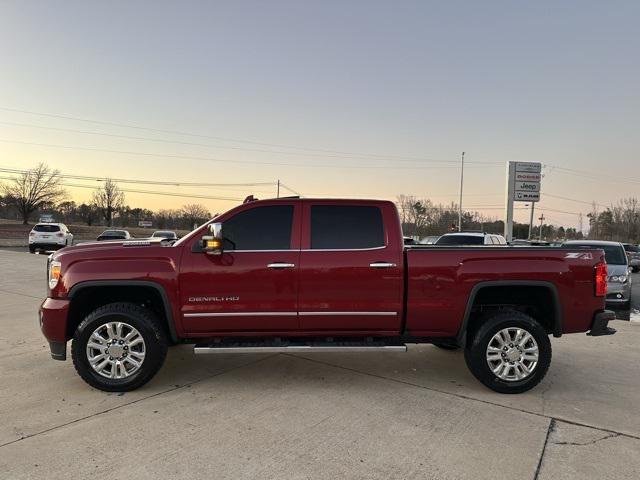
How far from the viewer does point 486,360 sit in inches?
186

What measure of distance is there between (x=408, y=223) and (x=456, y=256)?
237 feet

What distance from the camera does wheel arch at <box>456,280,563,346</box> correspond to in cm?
475

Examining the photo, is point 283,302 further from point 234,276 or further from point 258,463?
point 258,463

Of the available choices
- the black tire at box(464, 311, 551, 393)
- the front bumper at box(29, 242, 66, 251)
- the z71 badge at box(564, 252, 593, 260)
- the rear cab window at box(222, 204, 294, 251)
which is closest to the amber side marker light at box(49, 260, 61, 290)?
the rear cab window at box(222, 204, 294, 251)

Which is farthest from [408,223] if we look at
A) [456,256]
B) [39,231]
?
[456,256]

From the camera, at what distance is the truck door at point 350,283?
470 centimetres

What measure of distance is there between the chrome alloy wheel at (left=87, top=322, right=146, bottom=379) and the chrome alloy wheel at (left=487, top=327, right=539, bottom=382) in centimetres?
345

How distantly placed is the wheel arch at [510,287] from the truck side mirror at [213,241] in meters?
2.52

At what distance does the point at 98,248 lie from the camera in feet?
15.5

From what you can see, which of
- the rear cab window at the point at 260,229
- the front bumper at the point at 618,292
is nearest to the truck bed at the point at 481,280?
the rear cab window at the point at 260,229

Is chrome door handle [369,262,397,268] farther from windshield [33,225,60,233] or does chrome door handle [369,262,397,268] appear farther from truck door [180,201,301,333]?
windshield [33,225,60,233]

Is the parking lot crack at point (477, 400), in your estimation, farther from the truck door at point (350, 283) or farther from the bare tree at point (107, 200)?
the bare tree at point (107, 200)

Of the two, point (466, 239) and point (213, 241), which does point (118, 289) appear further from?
point (466, 239)

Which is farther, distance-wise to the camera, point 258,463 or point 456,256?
point 456,256
